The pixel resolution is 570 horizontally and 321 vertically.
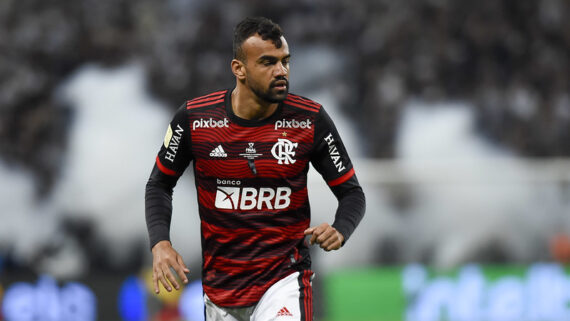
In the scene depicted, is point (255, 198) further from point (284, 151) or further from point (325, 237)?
point (325, 237)

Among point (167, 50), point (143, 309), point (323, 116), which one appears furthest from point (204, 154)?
point (167, 50)

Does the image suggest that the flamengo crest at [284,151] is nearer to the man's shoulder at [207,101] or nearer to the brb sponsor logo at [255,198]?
the brb sponsor logo at [255,198]

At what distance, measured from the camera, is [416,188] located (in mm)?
9172

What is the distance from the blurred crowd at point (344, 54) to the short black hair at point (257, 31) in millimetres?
6704

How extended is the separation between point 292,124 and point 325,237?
666mm

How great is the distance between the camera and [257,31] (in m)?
3.89

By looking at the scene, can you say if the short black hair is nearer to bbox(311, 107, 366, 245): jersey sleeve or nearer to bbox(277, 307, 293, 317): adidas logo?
bbox(311, 107, 366, 245): jersey sleeve

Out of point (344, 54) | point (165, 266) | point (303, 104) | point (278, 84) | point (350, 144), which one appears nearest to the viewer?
point (165, 266)

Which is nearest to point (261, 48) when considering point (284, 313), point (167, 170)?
point (167, 170)

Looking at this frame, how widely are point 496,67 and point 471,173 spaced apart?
248cm

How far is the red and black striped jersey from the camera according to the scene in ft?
13.0

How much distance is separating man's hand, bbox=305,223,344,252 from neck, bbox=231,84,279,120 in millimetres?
666

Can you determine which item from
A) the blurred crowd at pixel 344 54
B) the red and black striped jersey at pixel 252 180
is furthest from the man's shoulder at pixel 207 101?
the blurred crowd at pixel 344 54

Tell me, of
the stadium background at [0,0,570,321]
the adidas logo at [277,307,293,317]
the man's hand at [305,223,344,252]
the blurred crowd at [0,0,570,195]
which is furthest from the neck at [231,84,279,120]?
the blurred crowd at [0,0,570,195]
